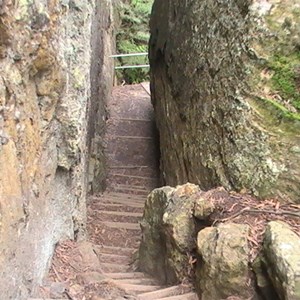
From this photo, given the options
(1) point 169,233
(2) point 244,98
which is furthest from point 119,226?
(2) point 244,98

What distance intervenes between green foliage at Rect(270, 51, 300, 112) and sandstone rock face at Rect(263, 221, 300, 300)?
1.65 m

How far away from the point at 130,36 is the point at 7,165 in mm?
14691

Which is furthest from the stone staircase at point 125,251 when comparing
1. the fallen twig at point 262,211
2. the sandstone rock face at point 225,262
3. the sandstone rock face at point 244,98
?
the sandstone rock face at point 244,98

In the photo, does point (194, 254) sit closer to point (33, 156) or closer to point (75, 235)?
point (33, 156)

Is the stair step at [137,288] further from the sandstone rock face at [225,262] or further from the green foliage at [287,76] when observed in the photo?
the green foliage at [287,76]

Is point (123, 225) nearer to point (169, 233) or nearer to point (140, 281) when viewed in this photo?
point (140, 281)

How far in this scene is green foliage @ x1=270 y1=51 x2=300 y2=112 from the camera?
439 centimetres

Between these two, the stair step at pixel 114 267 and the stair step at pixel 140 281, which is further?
the stair step at pixel 114 267

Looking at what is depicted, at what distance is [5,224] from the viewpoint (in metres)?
2.93

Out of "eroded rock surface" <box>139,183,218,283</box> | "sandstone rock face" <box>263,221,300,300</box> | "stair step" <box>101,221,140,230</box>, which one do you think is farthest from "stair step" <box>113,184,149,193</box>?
"sandstone rock face" <box>263,221,300,300</box>

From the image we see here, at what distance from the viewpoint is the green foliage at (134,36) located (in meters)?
16.7

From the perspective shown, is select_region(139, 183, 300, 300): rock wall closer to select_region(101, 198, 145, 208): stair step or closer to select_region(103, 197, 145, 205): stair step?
select_region(101, 198, 145, 208): stair step

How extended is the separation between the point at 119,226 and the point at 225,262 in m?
4.89

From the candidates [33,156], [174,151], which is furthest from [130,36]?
[33,156]
